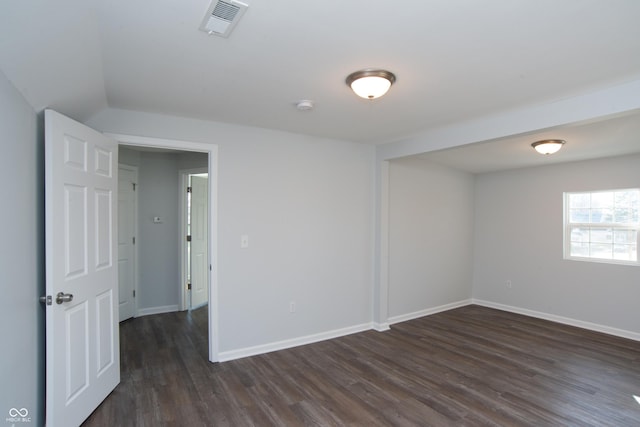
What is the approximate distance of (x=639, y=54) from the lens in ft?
6.31

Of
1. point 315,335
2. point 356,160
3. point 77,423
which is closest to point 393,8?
point 356,160

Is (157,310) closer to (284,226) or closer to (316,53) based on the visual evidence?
(284,226)

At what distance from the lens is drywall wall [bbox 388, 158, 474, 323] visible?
4738mm

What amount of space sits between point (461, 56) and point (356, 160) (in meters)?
2.38

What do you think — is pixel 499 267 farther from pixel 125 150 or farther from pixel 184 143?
pixel 125 150

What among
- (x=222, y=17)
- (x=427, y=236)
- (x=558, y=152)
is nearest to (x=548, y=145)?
(x=558, y=152)

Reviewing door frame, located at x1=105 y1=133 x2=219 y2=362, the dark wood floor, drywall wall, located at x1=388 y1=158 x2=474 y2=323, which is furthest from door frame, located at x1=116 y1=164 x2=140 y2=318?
drywall wall, located at x1=388 y1=158 x2=474 y2=323

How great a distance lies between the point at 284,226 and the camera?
3787 millimetres

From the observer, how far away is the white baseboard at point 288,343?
135 inches

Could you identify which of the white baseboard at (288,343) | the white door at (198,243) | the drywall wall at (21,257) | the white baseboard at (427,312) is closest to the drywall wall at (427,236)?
the white baseboard at (427,312)

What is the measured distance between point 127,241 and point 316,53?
4047 millimetres

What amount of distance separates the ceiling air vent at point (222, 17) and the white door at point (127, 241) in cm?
Answer: 357

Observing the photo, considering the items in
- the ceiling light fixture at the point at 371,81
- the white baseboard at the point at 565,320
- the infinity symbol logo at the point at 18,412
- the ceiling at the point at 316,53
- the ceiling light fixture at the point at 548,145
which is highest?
the ceiling at the point at 316,53

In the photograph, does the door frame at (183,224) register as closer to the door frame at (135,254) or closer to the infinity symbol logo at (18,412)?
the door frame at (135,254)
